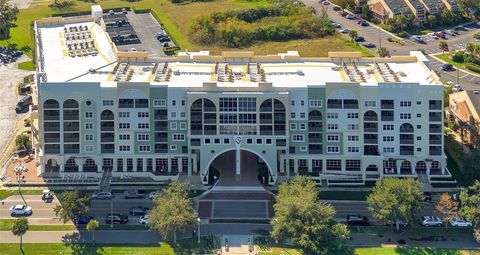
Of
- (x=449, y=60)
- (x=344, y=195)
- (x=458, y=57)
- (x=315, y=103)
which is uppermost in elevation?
(x=458, y=57)

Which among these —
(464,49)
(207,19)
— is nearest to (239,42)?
(207,19)

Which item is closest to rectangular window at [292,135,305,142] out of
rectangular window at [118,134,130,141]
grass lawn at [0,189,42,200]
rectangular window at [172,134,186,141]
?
rectangular window at [172,134,186,141]

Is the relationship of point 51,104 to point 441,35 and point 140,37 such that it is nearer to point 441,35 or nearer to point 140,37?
point 140,37

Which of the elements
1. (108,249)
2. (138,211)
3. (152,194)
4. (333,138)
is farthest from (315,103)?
(108,249)

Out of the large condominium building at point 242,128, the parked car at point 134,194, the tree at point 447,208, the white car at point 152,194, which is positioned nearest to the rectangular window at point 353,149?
the large condominium building at point 242,128

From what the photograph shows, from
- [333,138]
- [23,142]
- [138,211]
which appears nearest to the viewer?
[138,211]

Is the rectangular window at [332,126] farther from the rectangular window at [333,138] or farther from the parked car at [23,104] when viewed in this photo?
the parked car at [23,104]
